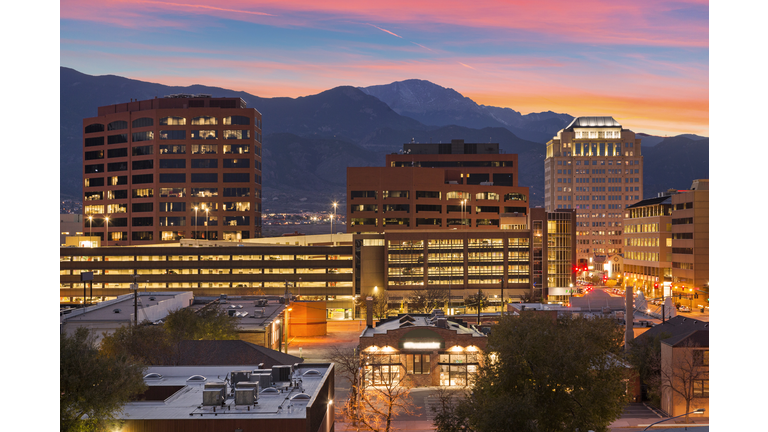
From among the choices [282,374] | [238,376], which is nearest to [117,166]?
[238,376]

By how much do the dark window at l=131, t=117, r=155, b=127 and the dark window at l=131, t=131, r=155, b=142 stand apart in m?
2.27

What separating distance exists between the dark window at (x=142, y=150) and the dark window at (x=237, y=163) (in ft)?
69.8

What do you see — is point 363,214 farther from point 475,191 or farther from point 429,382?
point 429,382

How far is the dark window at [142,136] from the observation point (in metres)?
167

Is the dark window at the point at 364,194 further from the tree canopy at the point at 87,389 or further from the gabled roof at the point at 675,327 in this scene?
the tree canopy at the point at 87,389

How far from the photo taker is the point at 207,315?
66.7 metres

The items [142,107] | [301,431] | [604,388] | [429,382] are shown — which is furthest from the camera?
[142,107]

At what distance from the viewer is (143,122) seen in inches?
6639

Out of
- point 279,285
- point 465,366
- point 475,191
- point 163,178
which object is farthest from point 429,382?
point 163,178

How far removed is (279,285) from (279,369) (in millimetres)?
95789

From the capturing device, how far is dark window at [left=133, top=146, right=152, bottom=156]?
167500 mm

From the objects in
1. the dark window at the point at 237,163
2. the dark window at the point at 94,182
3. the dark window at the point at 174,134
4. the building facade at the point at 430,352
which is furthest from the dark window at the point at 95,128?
the building facade at the point at 430,352

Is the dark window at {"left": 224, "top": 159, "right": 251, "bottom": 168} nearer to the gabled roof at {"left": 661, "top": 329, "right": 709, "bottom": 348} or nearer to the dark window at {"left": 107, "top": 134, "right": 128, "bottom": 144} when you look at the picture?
the dark window at {"left": 107, "top": 134, "right": 128, "bottom": 144}
